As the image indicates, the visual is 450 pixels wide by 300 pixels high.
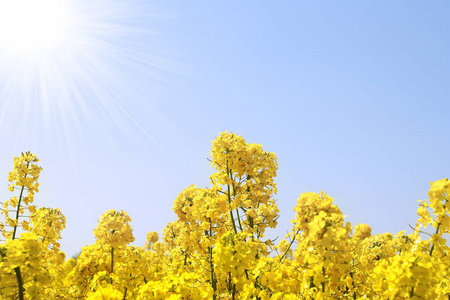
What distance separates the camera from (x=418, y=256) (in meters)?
4.09

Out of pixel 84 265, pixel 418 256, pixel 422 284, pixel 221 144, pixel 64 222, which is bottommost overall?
pixel 422 284

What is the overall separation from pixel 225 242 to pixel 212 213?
2.21 metres

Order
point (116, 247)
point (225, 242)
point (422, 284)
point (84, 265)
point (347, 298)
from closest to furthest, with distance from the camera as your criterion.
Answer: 1. point (422, 284)
2. point (225, 242)
3. point (347, 298)
4. point (116, 247)
5. point (84, 265)

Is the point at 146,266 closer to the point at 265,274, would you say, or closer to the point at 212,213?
the point at 212,213

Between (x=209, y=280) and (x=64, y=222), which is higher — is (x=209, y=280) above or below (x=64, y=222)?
below

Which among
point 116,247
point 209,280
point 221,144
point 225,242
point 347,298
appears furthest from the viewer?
point 116,247

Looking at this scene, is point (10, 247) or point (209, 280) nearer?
point (10, 247)

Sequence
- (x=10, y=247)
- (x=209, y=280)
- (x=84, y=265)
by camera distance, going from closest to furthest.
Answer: (x=10, y=247)
(x=209, y=280)
(x=84, y=265)

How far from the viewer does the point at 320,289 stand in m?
4.73

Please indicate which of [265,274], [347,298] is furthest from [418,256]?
[347,298]

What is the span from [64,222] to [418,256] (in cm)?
944

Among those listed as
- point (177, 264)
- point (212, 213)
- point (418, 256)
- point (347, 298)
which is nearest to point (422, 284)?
point (418, 256)

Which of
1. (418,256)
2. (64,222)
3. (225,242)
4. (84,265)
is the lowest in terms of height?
(418,256)

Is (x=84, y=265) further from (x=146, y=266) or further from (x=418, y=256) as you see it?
(x=418, y=256)
